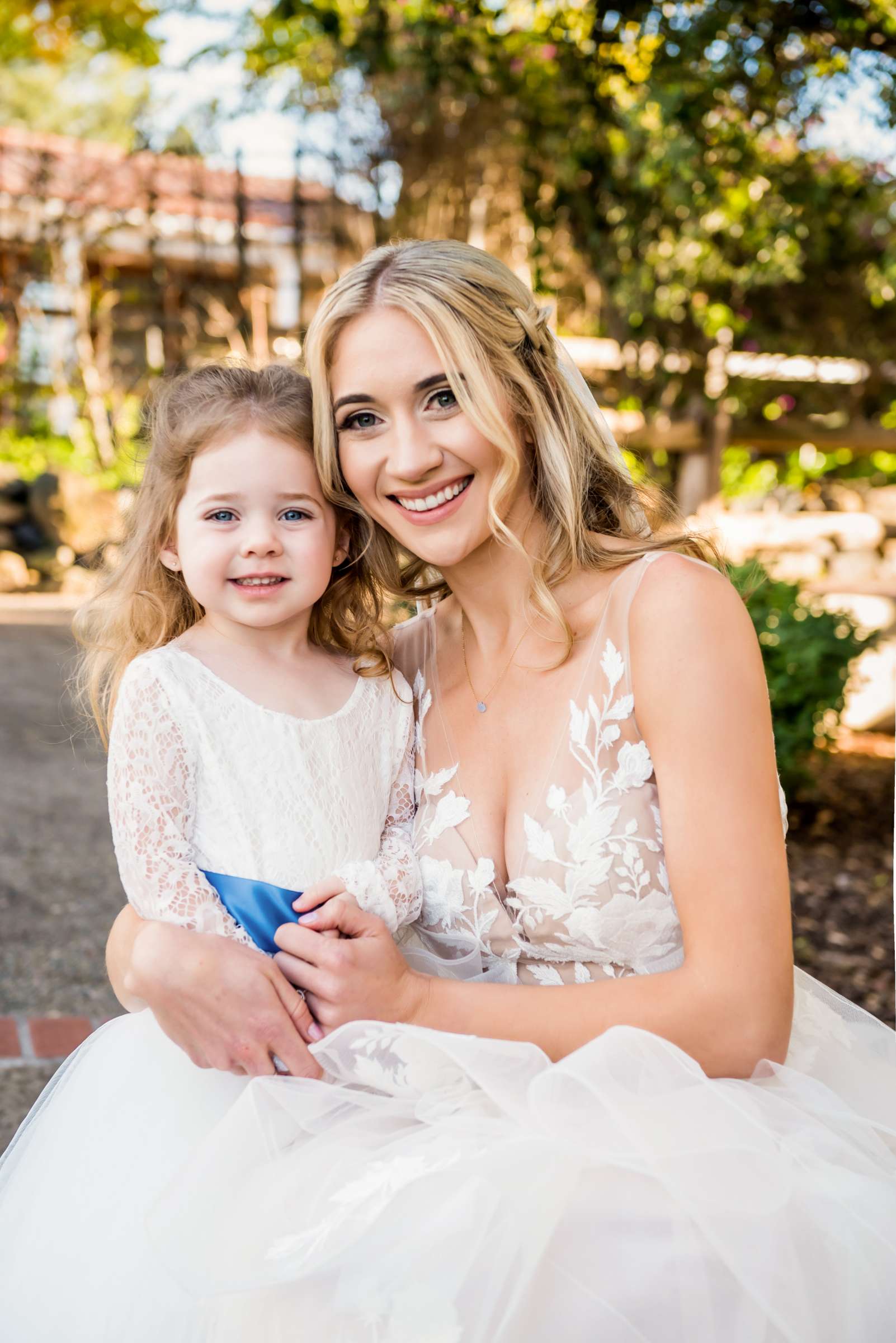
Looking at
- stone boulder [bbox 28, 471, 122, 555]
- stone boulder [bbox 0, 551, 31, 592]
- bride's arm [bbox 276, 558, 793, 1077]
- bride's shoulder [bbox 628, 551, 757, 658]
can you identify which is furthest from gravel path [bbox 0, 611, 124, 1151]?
stone boulder [bbox 28, 471, 122, 555]

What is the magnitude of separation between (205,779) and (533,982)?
0.63 m

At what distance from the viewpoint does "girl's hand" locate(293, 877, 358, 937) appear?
1846 mm

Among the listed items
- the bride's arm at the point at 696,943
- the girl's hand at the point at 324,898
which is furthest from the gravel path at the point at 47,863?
the bride's arm at the point at 696,943

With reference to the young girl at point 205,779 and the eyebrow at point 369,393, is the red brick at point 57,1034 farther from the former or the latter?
the eyebrow at point 369,393

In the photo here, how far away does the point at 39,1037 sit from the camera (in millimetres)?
3314

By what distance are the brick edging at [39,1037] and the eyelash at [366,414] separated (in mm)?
1803

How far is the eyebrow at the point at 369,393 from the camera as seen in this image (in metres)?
2.10

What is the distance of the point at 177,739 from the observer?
6.51 ft

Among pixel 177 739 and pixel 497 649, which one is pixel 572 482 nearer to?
pixel 497 649

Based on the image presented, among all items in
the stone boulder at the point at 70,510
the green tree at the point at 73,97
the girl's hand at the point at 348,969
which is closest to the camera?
the girl's hand at the point at 348,969

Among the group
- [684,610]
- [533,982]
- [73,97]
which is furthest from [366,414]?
[73,97]

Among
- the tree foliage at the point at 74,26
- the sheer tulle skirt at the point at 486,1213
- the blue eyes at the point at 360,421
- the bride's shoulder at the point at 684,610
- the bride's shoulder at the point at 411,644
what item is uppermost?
the tree foliage at the point at 74,26

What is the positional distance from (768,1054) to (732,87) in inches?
177

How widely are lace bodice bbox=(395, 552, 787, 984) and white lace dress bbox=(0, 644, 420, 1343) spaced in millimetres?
99
